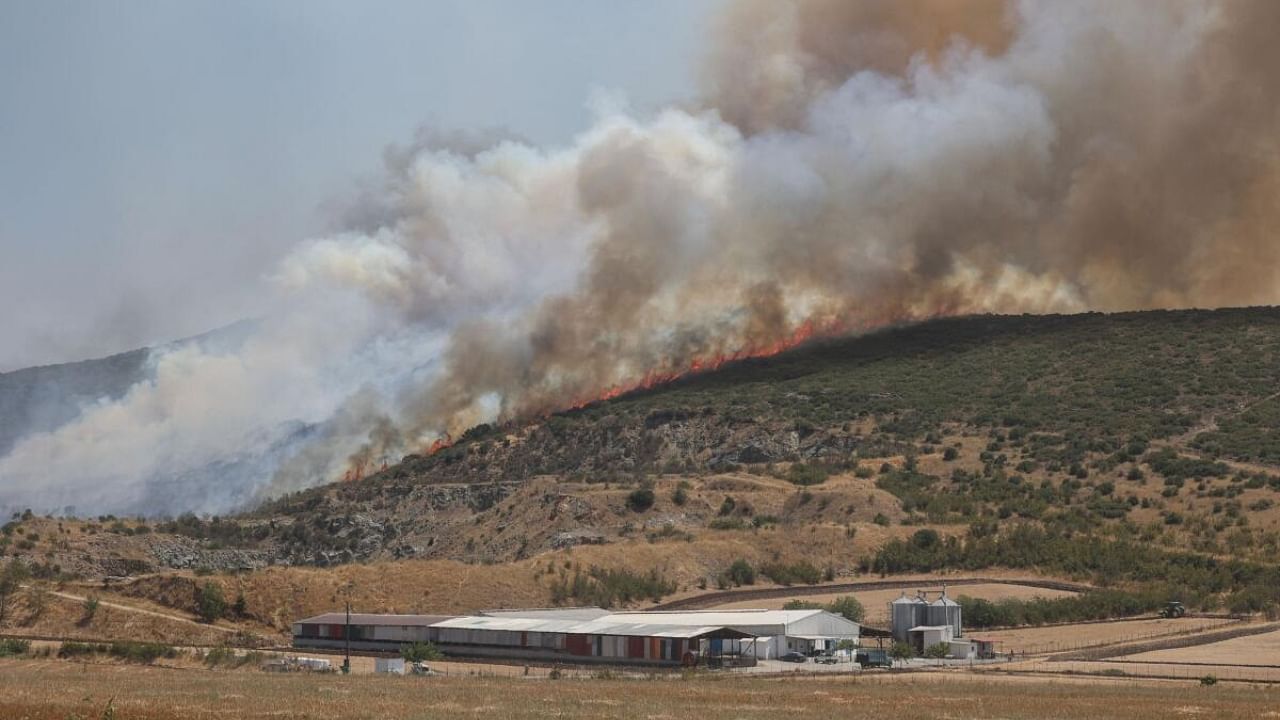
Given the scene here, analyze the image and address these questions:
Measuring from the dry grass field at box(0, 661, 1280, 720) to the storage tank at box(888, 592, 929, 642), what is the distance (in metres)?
17.8

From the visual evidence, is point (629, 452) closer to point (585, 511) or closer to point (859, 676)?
point (585, 511)

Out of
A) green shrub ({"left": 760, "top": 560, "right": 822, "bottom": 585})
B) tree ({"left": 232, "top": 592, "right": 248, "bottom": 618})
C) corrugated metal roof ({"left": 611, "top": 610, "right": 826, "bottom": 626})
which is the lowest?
corrugated metal roof ({"left": 611, "top": 610, "right": 826, "bottom": 626})

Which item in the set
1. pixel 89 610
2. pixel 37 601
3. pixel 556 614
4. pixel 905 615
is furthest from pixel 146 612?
pixel 905 615

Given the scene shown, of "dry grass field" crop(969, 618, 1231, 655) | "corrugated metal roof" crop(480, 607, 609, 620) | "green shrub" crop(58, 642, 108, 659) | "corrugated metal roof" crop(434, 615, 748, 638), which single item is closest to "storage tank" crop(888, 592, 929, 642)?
"dry grass field" crop(969, 618, 1231, 655)

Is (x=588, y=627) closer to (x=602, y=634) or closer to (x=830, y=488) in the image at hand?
(x=602, y=634)

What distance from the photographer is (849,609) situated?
313 ft

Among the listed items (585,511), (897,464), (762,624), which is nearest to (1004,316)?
(897,464)

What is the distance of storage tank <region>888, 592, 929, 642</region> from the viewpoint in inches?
3504

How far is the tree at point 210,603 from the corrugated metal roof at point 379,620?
5.38 metres

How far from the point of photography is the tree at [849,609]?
3748 inches

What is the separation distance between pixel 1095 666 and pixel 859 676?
37.2ft

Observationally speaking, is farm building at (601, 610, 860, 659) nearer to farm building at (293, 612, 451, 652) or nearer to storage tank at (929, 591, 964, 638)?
storage tank at (929, 591, 964, 638)

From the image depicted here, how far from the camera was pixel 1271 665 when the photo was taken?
72.2 meters

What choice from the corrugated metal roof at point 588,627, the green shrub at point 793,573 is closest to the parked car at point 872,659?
the corrugated metal roof at point 588,627
